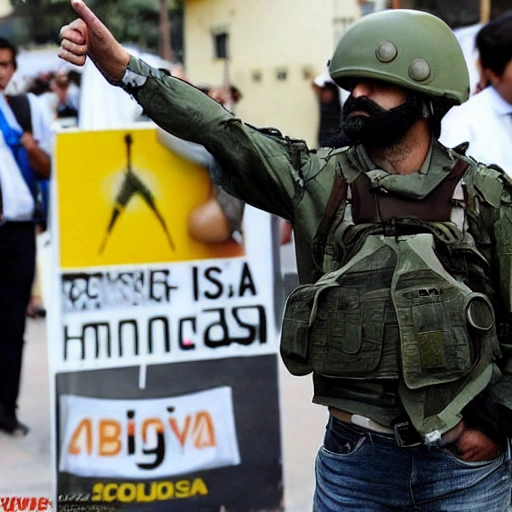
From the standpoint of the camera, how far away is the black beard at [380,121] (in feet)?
8.52

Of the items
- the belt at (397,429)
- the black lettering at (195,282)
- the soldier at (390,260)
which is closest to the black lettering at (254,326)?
the black lettering at (195,282)

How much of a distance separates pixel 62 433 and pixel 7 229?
113 centimetres

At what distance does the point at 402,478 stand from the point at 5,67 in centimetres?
298

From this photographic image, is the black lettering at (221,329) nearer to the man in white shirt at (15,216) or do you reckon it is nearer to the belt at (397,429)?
the man in white shirt at (15,216)

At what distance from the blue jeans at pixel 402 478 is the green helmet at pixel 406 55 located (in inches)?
28.8

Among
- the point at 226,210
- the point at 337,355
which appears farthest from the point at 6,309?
the point at 337,355

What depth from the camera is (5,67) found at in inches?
196

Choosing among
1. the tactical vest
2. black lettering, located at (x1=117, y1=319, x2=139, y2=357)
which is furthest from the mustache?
black lettering, located at (x1=117, y1=319, x2=139, y2=357)

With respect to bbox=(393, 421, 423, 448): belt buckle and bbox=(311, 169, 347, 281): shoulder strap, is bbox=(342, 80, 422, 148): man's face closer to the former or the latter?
bbox=(311, 169, 347, 281): shoulder strap

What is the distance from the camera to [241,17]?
16.9 ft

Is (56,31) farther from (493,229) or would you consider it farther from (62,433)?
(493,229)

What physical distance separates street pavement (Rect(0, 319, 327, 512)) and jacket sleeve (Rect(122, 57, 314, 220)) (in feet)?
6.68

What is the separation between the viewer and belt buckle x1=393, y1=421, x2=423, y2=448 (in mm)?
2516

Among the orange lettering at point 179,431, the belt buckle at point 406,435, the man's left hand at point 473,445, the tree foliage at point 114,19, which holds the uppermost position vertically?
the tree foliage at point 114,19
